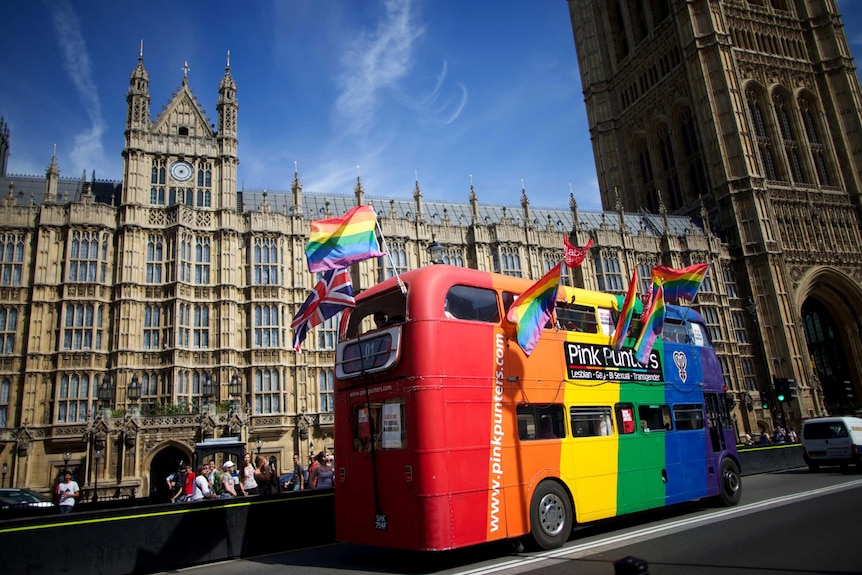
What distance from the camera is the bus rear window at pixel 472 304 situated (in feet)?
34.6

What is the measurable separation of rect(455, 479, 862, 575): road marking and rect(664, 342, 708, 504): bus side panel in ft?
2.20

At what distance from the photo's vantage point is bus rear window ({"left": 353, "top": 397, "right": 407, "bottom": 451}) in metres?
9.98

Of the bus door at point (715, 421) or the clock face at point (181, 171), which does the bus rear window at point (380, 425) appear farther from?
the clock face at point (181, 171)

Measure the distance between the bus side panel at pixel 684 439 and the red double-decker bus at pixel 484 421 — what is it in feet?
0.22

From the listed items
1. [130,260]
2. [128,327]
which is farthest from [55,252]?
[128,327]

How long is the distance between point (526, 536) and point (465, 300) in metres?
4.68

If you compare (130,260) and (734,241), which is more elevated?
(734,241)

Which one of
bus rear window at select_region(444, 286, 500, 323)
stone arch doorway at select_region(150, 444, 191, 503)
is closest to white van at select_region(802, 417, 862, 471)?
bus rear window at select_region(444, 286, 500, 323)

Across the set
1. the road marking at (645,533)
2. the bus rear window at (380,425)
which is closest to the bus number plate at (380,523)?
the bus rear window at (380,425)

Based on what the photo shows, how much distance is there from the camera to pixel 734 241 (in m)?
53.7

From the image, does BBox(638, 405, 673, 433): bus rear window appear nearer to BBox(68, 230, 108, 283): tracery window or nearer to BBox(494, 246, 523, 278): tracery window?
BBox(494, 246, 523, 278): tracery window

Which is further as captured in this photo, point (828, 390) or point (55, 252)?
point (828, 390)

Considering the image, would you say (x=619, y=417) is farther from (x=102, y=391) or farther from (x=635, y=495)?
(x=102, y=391)

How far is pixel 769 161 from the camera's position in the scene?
5712 centimetres
